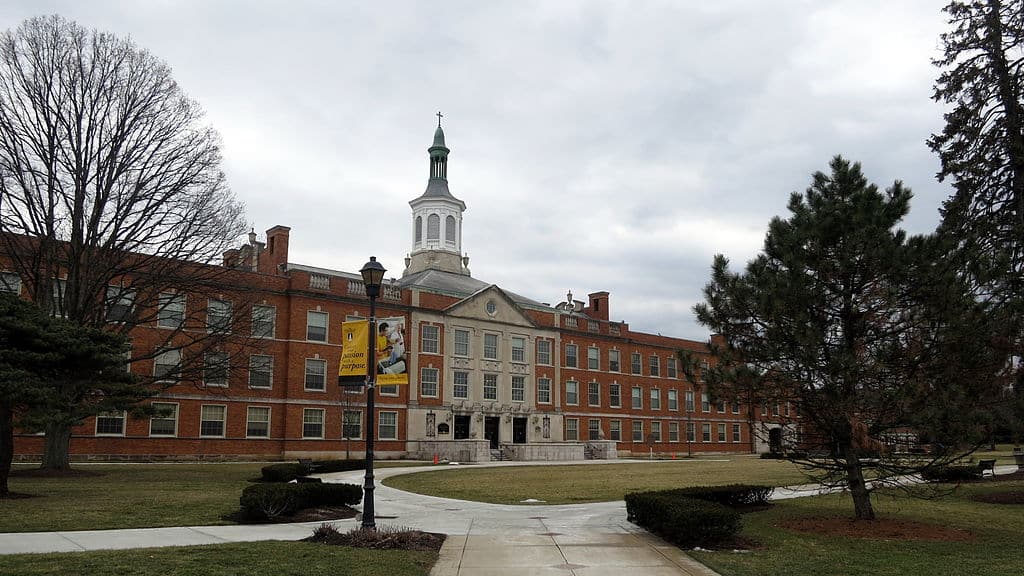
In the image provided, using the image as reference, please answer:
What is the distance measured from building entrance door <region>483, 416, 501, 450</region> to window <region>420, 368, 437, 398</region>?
16.0ft

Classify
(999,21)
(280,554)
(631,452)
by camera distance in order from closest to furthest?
(280,554) < (999,21) < (631,452)

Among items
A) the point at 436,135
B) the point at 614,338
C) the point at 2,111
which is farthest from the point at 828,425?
the point at 436,135

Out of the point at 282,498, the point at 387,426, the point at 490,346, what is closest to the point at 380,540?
the point at 282,498

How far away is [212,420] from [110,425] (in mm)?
5426

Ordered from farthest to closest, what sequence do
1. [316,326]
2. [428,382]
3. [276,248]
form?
[428,382] < [276,248] < [316,326]

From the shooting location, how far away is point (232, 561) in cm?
1047

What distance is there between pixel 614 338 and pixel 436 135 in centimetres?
2367

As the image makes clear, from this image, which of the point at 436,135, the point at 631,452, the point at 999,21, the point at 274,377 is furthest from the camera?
Answer: the point at 436,135

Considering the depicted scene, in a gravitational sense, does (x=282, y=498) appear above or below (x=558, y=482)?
above

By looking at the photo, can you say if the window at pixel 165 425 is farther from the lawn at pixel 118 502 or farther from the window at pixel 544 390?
the window at pixel 544 390

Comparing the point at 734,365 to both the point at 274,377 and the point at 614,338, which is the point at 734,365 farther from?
the point at 614,338


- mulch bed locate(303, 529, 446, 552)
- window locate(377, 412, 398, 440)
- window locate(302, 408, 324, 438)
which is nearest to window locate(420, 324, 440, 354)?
window locate(377, 412, 398, 440)

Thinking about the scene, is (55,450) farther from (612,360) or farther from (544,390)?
(612,360)

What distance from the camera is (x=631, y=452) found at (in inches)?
2566
